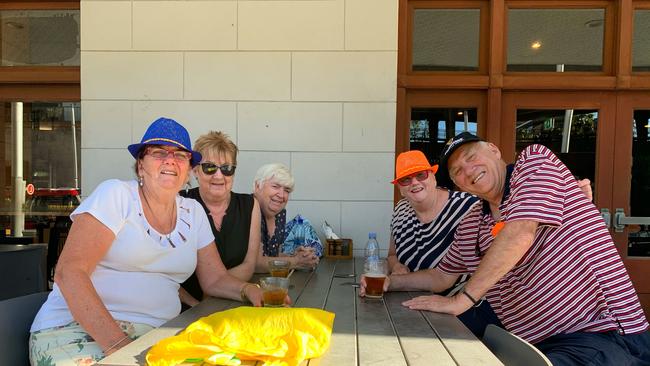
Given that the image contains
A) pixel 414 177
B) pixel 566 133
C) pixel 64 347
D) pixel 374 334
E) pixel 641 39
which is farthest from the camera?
pixel 566 133

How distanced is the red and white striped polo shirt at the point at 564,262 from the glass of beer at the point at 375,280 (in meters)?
0.52

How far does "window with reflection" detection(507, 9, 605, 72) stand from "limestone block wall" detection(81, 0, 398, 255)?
3.11 ft

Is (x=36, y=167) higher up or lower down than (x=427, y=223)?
higher up

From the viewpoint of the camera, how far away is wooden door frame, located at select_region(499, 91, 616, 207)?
362 cm

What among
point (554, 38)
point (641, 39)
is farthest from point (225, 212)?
point (641, 39)

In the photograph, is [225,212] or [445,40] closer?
[225,212]

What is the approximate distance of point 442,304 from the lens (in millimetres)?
1813

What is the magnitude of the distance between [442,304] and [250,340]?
828 mm

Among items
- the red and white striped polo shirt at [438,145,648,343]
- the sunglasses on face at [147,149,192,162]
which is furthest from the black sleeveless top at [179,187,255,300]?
the red and white striped polo shirt at [438,145,648,343]

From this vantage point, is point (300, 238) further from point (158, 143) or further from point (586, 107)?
point (586, 107)

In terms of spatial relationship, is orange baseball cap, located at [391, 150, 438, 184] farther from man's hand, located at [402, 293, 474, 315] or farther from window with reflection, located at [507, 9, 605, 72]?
window with reflection, located at [507, 9, 605, 72]

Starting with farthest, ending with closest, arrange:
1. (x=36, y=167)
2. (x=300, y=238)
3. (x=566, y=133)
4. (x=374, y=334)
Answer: (x=36, y=167) → (x=566, y=133) → (x=300, y=238) → (x=374, y=334)

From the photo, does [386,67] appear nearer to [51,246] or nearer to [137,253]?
[137,253]

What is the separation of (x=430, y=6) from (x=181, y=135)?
2514mm
